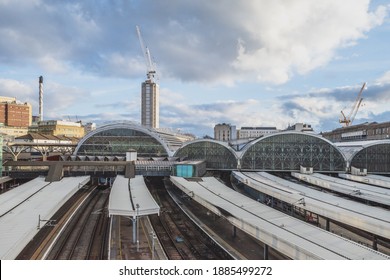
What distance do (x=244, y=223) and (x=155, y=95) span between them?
174 m

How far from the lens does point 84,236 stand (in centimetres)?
2620

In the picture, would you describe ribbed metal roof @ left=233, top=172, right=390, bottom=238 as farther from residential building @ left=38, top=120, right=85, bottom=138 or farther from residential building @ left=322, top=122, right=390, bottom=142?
residential building @ left=38, top=120, right=85, bottom=138

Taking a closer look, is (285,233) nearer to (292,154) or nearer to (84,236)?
(84,236)

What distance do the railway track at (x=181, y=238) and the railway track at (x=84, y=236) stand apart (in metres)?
4.67

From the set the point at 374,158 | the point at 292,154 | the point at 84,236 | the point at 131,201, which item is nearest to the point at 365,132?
the point at 374,158


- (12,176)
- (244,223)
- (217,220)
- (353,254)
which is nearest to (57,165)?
(12,176)

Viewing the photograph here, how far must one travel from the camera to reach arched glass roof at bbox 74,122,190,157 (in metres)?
57.4

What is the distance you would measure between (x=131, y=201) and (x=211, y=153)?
27839 mm

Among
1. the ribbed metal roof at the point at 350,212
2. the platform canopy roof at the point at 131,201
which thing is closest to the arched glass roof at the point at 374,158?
the ribbed metal roof at the point at 350,212

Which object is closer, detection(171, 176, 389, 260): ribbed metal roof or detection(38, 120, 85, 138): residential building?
detection(171, 176, 389, 260): ribbed metal roof

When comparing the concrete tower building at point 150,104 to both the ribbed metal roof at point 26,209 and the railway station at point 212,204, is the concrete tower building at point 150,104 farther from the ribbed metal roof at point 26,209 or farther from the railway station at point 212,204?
the ribbed metal roof at point 26,209

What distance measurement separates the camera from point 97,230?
27.8 m

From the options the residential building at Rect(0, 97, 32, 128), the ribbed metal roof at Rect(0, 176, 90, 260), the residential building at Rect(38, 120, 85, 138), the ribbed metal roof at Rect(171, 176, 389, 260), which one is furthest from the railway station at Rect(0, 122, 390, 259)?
the residential building at Rect(0, 97, 32, 128)

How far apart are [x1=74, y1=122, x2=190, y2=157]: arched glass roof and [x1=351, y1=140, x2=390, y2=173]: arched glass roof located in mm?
31315
